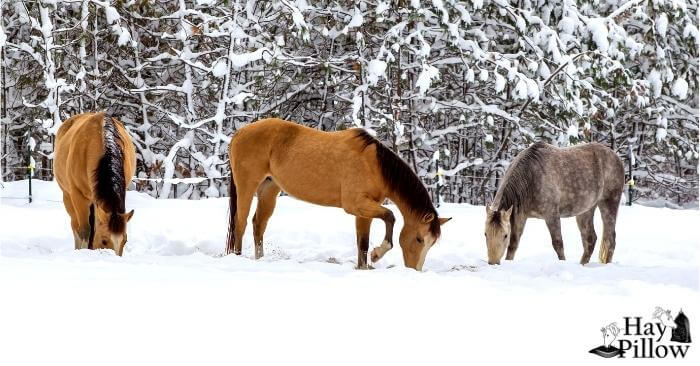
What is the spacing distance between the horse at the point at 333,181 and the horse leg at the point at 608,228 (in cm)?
200

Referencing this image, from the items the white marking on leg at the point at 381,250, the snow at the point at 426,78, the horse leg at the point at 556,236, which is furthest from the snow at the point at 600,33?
the white marking on leg at the point at 381,250

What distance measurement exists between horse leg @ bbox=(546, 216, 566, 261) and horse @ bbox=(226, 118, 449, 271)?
4.16ft

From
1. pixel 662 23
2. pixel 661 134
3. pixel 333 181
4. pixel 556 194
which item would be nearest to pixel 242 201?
pixel 333 181

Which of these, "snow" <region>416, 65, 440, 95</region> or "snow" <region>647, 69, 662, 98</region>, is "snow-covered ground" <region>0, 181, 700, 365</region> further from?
"snow" <region>647, 69, 662, 98</region>

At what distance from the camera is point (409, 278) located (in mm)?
5062

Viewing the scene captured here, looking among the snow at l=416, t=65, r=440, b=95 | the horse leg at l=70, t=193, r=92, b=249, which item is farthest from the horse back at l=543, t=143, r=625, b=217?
the snow at l=416, t=65, r=440, b=95

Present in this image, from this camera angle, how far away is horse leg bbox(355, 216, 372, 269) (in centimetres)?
669

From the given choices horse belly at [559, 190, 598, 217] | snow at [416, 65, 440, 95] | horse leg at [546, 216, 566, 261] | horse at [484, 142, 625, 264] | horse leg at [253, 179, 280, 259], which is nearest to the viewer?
horse at [484, 142, 625, 264]

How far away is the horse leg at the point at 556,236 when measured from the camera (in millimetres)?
7016

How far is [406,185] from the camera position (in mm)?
6488

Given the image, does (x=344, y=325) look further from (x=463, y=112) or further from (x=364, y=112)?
(x=463, y=112)

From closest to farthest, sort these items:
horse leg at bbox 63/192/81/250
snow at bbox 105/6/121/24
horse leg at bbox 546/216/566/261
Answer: horse leg at bbox 546/216/566/261 < horse leg at bbox 63/192/81/250 < snow at bbox 105/6/121/24

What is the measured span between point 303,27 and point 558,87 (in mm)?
5254

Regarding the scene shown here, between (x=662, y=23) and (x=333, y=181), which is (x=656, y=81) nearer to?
(x=662, y=23)
